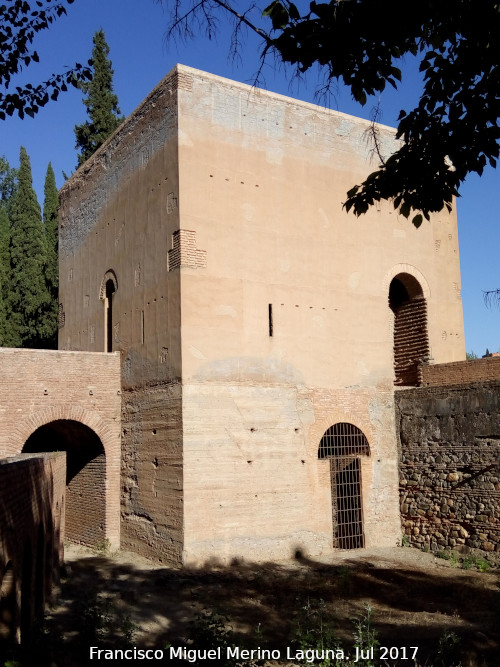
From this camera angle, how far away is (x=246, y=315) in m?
13.1

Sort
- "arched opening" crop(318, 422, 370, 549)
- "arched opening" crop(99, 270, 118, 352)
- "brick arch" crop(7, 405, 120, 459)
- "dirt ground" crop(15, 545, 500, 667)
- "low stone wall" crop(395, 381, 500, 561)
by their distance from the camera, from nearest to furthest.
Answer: "dirt ground" crop(15, 545, 500, 667) → "low stone wall" crop(395, 381, 500, 561) → "brick arch" crop(7, 405, 120, 459) → "arched opening" crop(318, 422, 370, 549) → "arched opening" crop(99, 270, 118, 352)

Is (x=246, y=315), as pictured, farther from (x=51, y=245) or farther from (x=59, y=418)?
(x=51, y=245)

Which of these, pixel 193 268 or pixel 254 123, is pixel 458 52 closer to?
pixel 193 268

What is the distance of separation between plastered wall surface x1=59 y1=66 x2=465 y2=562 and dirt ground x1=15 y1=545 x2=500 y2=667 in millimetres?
713

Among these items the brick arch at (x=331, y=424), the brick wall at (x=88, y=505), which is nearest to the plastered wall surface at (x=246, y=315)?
the brick arch at (x=331, y=424)

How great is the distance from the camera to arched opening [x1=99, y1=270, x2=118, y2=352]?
1580 cm

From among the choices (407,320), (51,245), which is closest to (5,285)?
(51,245)

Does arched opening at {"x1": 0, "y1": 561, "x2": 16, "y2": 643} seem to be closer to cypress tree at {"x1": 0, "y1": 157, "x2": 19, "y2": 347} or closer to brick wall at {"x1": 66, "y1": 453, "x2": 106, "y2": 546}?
brick wall at {"x1": 66, "y1": 453, "x2": 106, "y2": 546}

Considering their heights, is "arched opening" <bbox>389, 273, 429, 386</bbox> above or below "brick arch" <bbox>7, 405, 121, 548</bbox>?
above

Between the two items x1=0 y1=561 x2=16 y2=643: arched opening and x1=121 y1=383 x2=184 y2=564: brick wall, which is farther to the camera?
x1=121 y1=383 x2=184 y2=564: brick wall

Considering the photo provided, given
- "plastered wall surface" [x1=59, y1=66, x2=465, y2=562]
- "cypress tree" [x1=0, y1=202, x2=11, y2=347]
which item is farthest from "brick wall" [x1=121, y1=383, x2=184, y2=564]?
"cypress tree" [x1=0, y1=202, x2=11, y2=347]

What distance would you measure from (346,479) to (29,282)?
1488 centimetres

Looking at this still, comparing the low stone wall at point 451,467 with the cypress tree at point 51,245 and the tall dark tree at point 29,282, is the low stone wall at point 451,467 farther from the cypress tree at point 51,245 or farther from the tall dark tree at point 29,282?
the tall dark tree at point 29,282

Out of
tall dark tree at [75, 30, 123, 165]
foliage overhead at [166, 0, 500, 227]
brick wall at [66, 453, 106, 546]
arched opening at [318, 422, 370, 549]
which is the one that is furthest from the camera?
tall dark tree at [75, 30, 123, 165]
